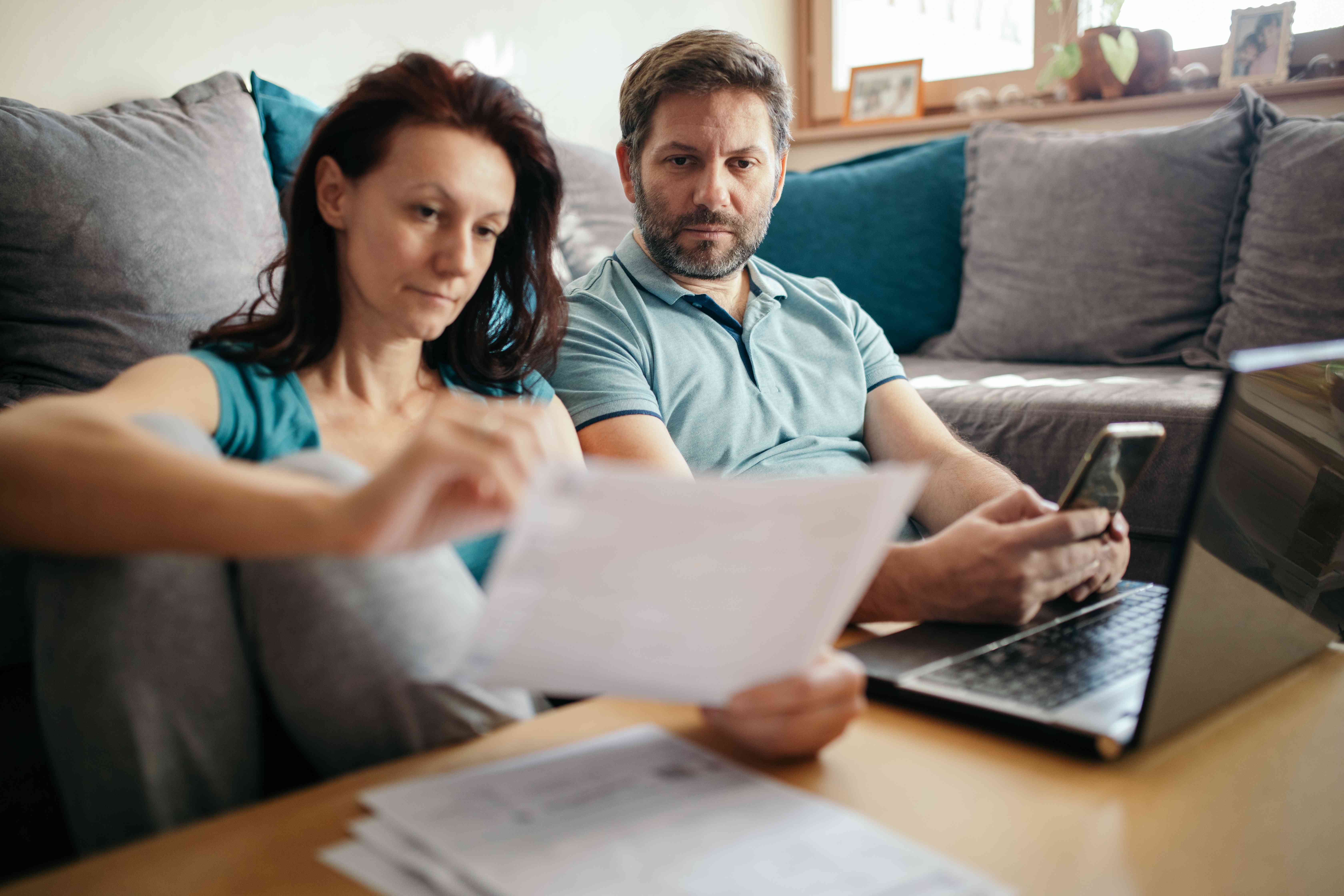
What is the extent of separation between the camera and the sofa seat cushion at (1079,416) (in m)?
1.67

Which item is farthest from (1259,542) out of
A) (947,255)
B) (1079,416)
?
(947,255)

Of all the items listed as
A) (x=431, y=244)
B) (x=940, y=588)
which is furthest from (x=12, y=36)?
(x=940, y=588)

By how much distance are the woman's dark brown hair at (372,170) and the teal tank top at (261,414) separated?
0.02 metres

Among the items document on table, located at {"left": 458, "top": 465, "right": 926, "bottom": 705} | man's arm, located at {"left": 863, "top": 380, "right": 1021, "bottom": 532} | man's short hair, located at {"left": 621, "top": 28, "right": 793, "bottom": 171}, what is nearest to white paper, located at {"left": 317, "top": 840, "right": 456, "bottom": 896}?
document on table, located at {"left": 458, "top": 465, "right": 926, "bottom": 705}

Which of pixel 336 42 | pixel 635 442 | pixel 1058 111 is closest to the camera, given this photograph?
pixel 635 442

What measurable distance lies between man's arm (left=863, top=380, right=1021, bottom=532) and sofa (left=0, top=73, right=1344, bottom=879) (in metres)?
0.41

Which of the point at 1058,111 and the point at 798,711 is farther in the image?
the point at 1058,111

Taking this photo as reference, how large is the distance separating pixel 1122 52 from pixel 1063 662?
229 centimetres

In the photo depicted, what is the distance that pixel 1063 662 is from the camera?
2.60ft

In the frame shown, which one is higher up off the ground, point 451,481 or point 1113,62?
point 1113,62

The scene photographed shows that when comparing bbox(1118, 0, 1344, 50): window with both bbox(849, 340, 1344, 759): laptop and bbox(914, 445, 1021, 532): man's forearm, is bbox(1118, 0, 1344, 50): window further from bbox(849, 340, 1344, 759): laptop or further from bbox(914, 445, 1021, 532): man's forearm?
bbox(849, 340, 1344, 759): laptop

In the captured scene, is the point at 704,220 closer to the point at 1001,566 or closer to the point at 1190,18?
the point at 1001,566

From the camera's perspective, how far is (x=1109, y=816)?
58cm

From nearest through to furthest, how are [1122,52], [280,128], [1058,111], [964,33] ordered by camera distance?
[280,128] < [1122,52] < [1058,111] < [964,33]
